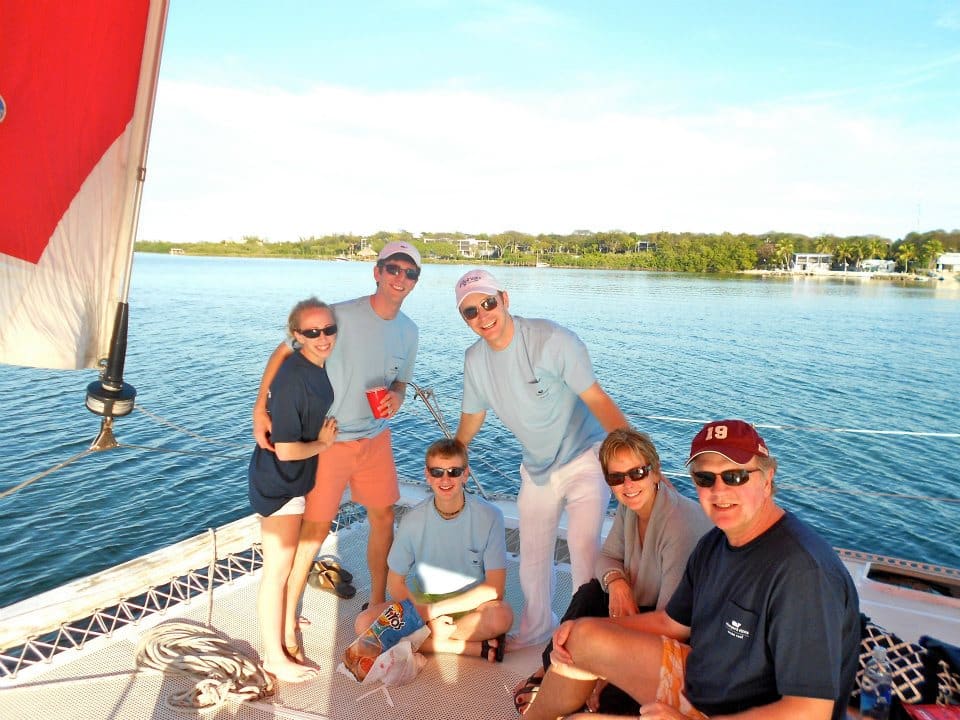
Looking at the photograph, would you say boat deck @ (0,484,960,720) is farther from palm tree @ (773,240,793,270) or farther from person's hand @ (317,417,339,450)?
palm tree @ (773,240,793,270)

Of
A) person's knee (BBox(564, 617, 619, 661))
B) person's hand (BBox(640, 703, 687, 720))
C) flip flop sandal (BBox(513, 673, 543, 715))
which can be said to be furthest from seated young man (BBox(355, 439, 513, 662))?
person's hand (BBox(640, 703, 687, 720))

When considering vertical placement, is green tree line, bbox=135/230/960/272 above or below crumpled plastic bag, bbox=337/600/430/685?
above

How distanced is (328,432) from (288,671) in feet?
3.41

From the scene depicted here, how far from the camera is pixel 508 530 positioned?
14.0 ft

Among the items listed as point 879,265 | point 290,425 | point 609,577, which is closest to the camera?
point 609,577

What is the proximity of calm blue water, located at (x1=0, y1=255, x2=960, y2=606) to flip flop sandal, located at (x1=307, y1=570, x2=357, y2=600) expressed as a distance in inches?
43.4

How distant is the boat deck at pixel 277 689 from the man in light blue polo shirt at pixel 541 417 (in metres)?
0.35

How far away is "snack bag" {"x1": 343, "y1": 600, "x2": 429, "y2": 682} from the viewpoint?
2834 mm

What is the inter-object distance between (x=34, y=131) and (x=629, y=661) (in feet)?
8.22

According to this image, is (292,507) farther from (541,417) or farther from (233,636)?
(541,417)

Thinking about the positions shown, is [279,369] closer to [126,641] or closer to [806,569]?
[126,641]

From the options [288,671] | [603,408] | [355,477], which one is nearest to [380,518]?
[355,477]

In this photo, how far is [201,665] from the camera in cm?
278

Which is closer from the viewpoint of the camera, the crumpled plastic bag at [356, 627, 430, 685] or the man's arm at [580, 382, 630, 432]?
the man's arm at [580, 382, 630, 432]
